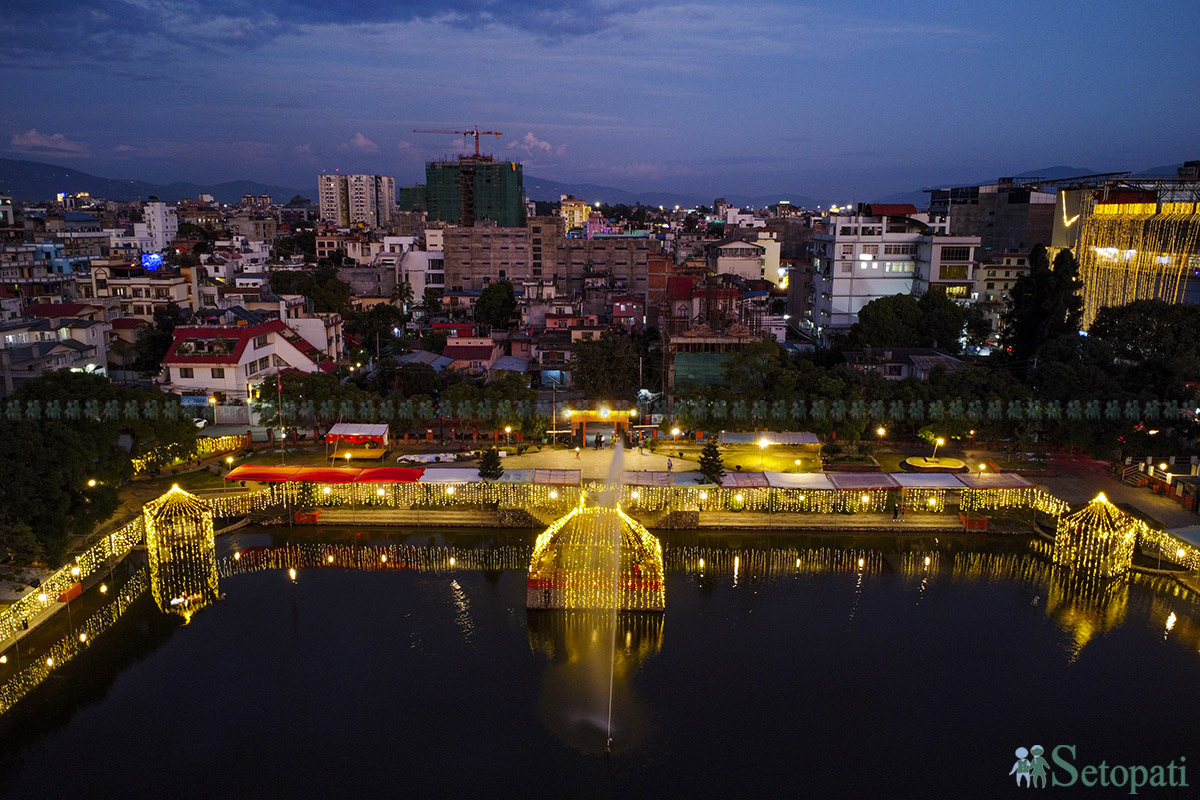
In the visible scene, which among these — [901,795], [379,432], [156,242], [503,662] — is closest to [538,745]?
[503,662]

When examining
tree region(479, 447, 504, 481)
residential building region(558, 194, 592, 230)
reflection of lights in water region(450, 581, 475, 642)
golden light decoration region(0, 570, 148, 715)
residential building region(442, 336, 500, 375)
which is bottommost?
golden light decoration region(0, 570, 148, 715)

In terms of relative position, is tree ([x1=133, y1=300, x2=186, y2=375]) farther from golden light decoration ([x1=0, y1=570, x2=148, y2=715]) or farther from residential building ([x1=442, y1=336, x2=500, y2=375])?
golden light decoration ([x1=0, y1=570, x2=148, y2=715])

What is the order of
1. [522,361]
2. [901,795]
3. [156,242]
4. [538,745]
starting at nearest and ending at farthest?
[901,795] → [538,745] → [522,361] → [156,242]

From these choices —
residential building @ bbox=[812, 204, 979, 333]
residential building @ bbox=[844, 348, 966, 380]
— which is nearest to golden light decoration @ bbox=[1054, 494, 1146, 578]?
residential building @ bbox=[844, 348, 966, 380]

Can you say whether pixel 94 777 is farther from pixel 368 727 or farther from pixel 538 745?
pixel 538 745

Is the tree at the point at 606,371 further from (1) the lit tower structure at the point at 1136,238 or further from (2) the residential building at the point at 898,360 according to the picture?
(1) the lit tower structure at the point at 1136,238

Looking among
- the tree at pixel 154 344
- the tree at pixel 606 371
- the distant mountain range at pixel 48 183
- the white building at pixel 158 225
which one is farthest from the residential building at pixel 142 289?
the distant mountain range at pixel 48 183
